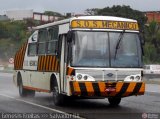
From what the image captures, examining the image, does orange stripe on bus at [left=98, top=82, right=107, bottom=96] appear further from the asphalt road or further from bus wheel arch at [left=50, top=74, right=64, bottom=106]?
bus wheel arch at [left=50, top=74, right=64, bottom=106]

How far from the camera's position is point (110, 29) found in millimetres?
16531

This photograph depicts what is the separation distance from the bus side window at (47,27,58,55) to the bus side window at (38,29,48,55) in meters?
0.43

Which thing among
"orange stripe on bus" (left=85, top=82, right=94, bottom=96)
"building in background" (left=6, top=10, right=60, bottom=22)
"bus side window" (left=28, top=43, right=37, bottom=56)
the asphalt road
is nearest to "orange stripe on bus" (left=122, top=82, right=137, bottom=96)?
the asphalt road

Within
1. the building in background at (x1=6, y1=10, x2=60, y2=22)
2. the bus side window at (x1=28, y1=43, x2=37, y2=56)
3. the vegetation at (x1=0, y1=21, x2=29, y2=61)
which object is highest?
the bus side window at (x1=28, y1=43, x2=37, y2=56)

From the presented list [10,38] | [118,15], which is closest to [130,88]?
[118,15]

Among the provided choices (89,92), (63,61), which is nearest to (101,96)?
(89,92)

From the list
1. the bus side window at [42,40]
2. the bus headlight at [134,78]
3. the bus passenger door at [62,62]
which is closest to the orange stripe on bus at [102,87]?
the bus headlight at [134,78]

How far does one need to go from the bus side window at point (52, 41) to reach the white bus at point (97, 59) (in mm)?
131

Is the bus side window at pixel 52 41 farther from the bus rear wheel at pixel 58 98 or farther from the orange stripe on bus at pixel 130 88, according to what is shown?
the orange stripe on bus at pixel 130 88

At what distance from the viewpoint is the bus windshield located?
52.7ft

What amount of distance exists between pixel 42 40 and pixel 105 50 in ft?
12.6

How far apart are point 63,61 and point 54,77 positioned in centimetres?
120

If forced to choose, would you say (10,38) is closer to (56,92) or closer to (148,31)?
(148,31)

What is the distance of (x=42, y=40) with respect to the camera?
63.8 feet
